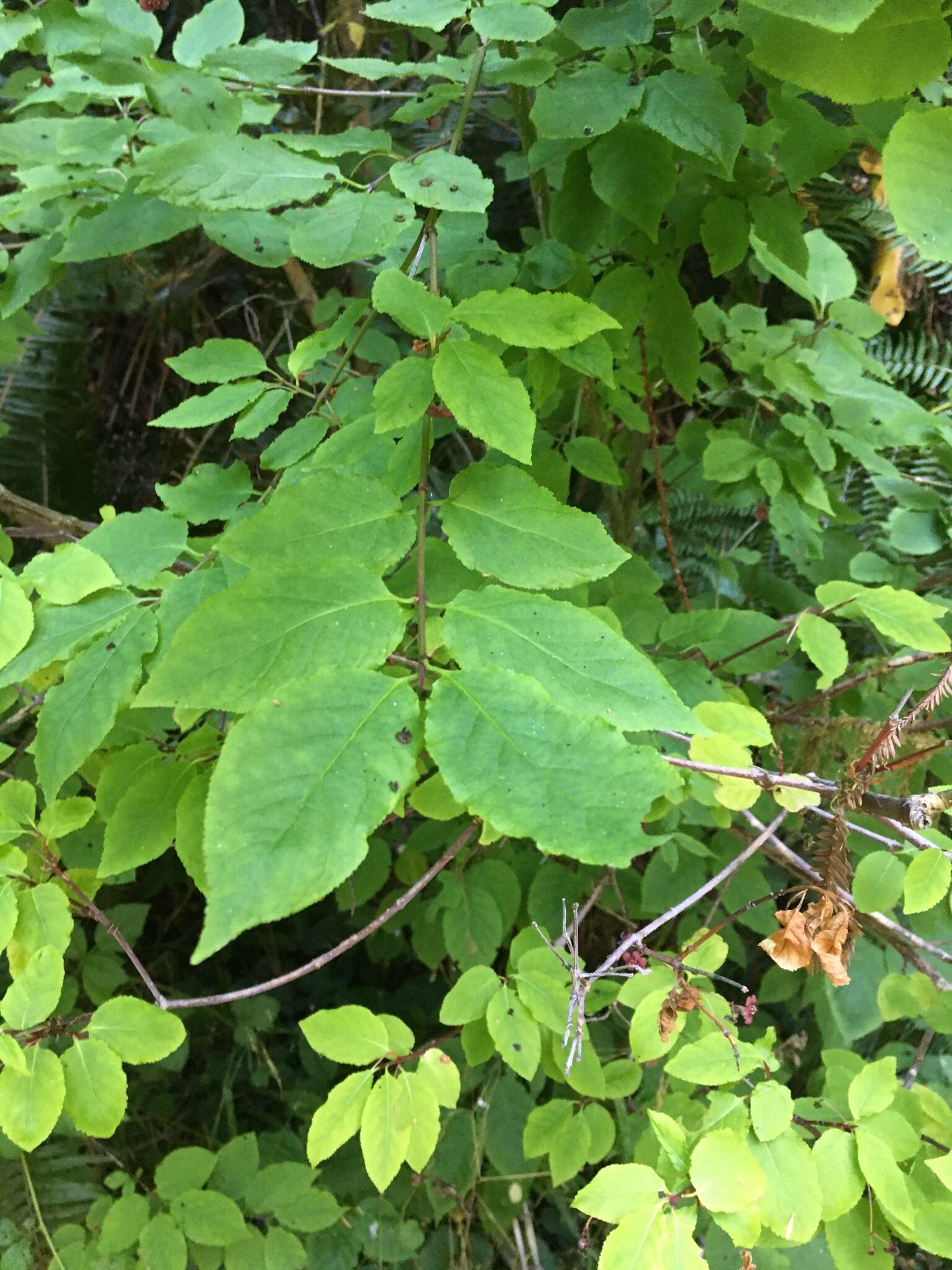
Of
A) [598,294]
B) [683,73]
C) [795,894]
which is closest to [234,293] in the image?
[598,294]

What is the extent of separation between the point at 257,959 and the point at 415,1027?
14.8 inches

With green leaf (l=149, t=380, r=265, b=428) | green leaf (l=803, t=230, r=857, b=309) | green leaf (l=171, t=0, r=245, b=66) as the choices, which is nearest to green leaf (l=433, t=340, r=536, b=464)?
green leaf (l=149, t=380, r=265, b=428)

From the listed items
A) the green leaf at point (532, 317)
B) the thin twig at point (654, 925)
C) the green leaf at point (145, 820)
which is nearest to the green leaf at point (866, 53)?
the green leaf at point (532, 317)

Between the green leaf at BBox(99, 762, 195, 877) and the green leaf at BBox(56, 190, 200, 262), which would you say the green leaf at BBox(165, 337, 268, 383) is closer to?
the green leaf at BBox(56, 190, 200, 262)

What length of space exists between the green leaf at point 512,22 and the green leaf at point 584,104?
0.13ft

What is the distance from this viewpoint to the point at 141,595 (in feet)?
2.35

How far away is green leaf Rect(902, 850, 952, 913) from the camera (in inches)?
22.8

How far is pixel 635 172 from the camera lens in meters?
0.65

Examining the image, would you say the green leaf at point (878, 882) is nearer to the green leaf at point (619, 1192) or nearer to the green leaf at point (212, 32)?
the green leaf at point (619, 1192)

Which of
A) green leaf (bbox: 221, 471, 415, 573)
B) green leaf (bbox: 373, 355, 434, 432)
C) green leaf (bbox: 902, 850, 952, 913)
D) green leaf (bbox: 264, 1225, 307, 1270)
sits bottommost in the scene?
green leaf (bbox: 264, 1225, 307, 1270)

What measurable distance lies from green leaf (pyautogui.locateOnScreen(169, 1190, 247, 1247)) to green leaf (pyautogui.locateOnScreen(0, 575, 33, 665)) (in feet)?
2.53

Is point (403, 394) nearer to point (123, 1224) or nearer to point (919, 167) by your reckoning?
point (919, 167)

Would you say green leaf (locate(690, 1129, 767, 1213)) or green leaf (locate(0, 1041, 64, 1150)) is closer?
green leaf (locate(690, 1129, 767, 1213))

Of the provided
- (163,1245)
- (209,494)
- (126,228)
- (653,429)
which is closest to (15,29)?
(126,228)
